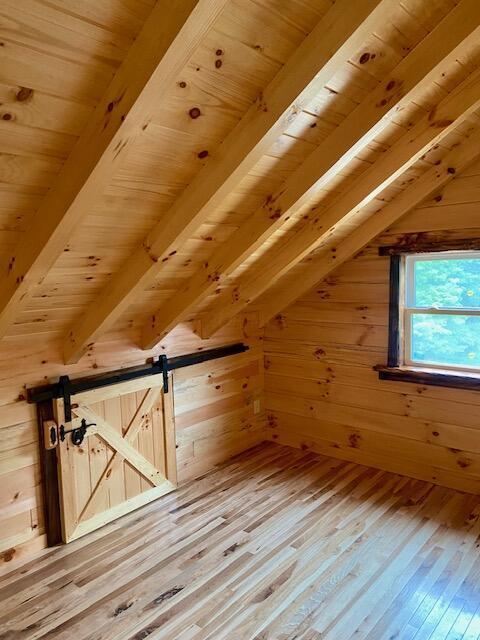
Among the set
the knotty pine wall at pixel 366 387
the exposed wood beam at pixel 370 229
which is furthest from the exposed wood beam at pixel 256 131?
the knotty pine wall at pixel 366 387

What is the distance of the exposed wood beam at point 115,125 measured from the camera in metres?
1.14

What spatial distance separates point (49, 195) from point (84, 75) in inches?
18.0

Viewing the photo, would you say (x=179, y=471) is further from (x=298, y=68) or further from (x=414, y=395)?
(x=298, y=68)

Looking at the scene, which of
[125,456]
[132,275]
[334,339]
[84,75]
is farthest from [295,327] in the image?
[84,75]

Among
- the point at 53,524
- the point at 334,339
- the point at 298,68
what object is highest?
the point at 298,68

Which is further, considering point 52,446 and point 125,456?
point 125,456

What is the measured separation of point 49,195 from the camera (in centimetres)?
158

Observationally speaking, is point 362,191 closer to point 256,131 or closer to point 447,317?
point 256,131

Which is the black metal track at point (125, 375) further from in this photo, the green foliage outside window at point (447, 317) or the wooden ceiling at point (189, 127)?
the green foliage outside window at point (447, 317)

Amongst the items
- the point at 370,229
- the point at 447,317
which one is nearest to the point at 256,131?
the point at 370,229

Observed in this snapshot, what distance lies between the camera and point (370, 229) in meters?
3.18

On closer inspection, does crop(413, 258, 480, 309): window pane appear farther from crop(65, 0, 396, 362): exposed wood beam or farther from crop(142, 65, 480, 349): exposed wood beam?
crop(65, 0, 396, 362): exposed wood beam

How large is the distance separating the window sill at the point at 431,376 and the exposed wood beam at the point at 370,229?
83cm

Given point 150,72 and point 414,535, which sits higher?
point 150,72
